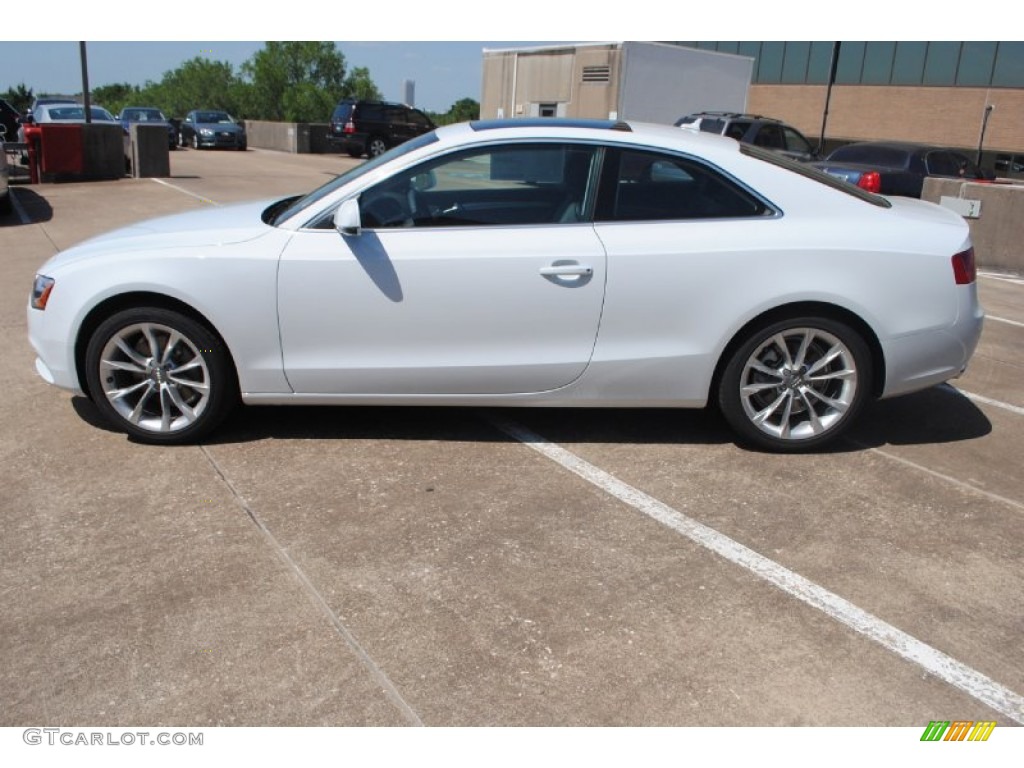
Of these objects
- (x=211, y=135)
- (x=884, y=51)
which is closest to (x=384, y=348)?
(x=211, y=135)

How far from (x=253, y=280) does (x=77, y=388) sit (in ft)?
3.58

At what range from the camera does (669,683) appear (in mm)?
2977

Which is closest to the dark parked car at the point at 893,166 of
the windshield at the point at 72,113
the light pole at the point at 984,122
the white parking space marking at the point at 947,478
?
the white parking space marking at the point at 947,478

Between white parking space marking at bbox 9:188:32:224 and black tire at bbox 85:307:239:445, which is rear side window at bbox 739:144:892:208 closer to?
black tire at bbox 85:307:239:445

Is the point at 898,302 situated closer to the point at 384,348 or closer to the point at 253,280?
the point at 384,348

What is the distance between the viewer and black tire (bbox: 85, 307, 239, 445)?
4539mm

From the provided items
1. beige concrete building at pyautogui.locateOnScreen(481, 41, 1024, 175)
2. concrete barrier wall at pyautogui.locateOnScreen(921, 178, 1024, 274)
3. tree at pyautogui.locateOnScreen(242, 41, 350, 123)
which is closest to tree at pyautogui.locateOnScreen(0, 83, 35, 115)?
tree at pyautogui.locateOnScreen(242, 41, 350, 123)

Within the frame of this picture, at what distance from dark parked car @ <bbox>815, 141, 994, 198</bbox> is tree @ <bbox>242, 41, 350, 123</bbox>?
39094 mm

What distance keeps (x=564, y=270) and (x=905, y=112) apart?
45.4m

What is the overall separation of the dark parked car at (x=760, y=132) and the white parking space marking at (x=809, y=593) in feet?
49.7

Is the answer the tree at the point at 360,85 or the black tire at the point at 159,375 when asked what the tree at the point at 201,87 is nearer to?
the tree at the point at 360,85

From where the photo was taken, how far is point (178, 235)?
4.63 meters

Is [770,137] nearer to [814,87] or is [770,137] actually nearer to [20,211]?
[20,211]

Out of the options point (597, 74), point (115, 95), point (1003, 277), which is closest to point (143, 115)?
point (597, 74)
